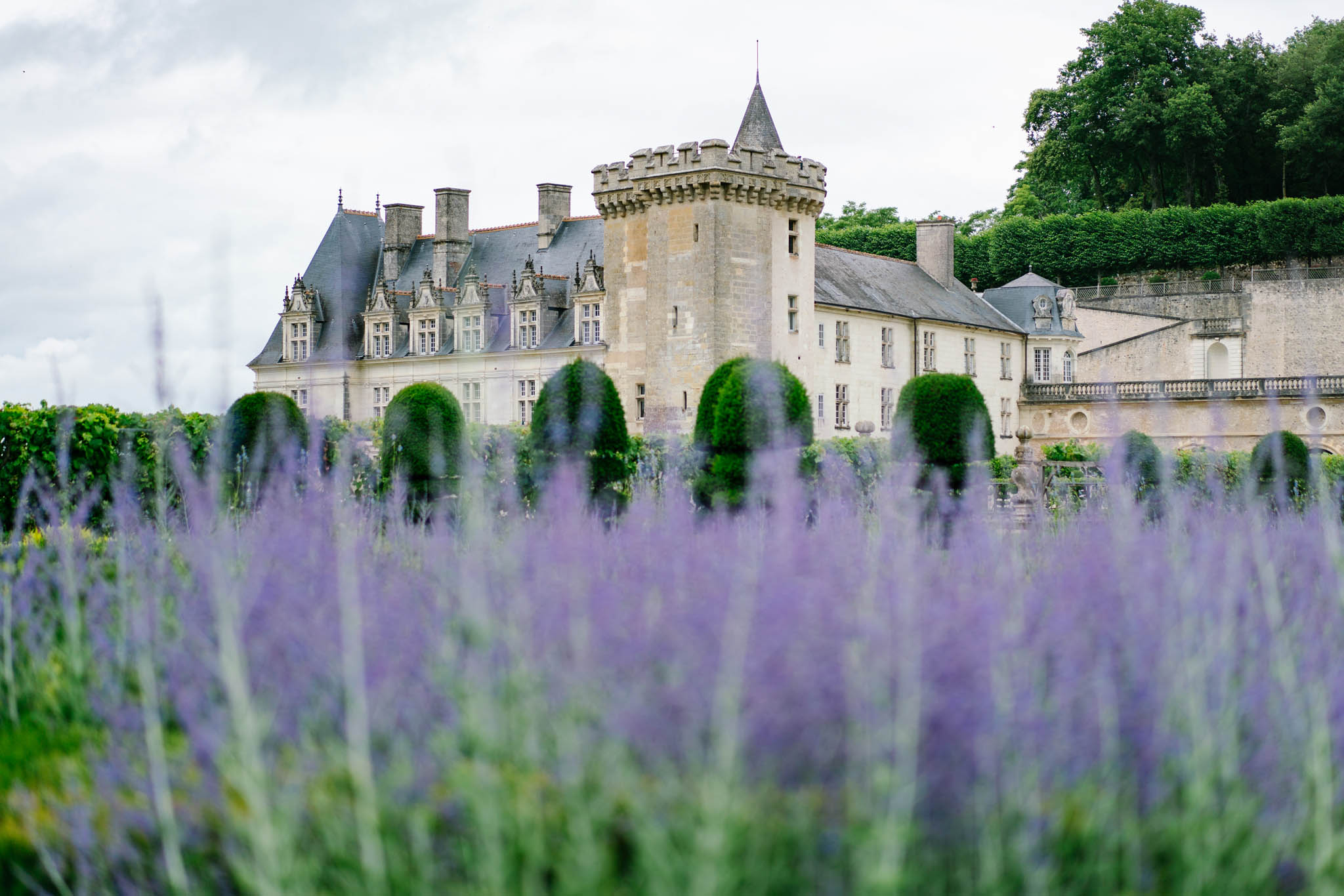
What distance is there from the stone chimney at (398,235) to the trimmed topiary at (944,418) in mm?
28344

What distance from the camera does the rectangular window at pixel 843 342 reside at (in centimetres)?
3506

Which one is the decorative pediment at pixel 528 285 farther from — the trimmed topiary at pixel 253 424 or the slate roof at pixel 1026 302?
the trimmed topiary at pixel 253 424

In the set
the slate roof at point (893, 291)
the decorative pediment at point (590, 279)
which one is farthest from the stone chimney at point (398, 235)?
the slate roof at point (893, 291)

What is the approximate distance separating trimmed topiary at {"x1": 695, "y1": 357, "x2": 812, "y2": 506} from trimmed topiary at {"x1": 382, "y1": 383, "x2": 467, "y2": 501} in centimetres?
256

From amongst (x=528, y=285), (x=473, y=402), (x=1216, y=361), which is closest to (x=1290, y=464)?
(x=528, y=285)

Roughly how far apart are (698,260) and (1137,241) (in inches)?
852

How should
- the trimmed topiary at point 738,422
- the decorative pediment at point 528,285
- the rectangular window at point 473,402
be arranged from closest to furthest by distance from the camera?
the trimmed topiary at point 738,422, the decorative pediment at point 528,285, the rectangular window at point 473,402

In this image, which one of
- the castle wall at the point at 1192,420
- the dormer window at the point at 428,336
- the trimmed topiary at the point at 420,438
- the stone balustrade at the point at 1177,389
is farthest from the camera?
the dormer window at the point at 428,336

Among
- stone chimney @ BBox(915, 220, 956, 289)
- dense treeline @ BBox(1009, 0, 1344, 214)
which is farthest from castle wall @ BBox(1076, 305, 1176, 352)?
dense treeline @ BBox(1009, 0, 1344, 214)

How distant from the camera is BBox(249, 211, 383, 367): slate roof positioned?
40625mm

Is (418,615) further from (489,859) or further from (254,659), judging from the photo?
(489,859)

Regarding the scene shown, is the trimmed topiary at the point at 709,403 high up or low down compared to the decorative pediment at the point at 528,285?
down

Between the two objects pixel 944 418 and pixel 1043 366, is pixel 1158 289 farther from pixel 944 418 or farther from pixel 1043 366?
pixel 944 418

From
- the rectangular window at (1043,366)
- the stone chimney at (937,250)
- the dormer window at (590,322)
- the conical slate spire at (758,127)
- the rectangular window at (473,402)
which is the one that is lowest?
the rectangular window at (473,402)
